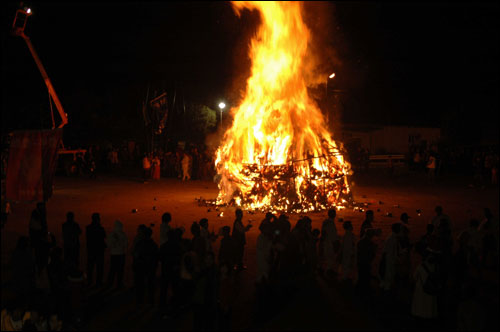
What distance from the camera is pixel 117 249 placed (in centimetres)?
729

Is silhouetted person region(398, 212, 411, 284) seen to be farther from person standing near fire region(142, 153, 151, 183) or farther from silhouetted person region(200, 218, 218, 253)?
person standing near fire region(142, 153, 151, 183)

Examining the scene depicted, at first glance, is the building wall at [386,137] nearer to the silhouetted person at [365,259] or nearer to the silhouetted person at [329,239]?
the silhouetted person at [329,239]

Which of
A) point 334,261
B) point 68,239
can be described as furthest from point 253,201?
point 68,239

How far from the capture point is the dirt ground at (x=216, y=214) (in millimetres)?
6398

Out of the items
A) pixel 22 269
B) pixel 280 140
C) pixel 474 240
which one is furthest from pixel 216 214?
pixel 22 269

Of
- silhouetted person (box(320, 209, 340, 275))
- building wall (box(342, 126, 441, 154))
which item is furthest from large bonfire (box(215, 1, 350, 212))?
building wall (box(342, 126, 441, 154))

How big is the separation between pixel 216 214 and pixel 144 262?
781 cm

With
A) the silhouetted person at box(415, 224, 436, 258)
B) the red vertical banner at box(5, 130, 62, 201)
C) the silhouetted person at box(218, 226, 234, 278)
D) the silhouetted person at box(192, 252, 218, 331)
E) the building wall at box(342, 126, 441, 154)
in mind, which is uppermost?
the building wall at box(342, 126, 441, 154)

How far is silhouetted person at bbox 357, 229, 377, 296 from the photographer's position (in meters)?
7.23

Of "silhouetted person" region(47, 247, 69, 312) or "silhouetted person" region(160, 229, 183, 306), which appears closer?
"silhouetted person" region(47, 247, 69, 312)

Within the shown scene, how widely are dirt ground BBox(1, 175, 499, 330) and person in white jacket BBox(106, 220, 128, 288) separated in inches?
13.4

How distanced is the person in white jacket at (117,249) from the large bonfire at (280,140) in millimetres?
8378

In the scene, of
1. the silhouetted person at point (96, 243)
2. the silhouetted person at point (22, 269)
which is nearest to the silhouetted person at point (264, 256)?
the silhouetted person at point (96, 243)

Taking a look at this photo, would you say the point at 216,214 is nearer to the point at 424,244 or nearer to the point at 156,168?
the point at 424,244
